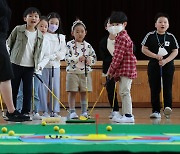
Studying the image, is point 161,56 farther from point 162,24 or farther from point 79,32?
point 79,32

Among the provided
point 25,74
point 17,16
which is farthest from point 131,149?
point 17,16

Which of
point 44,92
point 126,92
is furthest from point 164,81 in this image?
→ point 44,92

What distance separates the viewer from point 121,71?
3.96 m

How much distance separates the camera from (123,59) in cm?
398

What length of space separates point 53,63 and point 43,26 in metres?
0.35

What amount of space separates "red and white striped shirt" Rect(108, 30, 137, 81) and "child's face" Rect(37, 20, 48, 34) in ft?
2.74

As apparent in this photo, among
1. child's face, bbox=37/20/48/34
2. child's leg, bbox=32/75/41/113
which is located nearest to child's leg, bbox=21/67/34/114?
child's leg, bbox=32/75/41/113

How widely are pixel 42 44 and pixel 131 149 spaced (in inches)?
99.4

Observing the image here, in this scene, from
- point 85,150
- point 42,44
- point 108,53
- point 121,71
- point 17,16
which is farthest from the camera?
point 17,16

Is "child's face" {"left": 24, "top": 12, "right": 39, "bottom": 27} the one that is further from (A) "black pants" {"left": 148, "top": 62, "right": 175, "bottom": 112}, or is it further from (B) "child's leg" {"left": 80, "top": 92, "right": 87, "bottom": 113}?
(A) "black pants" {"left": 148, "top": 62, "right": 175, "bottom": 112}

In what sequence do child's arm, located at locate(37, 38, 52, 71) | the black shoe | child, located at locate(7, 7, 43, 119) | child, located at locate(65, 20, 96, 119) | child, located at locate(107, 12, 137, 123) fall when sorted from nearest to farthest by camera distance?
1. the black shoe
2. child, located at locate(107, 12, 137, 123)
3. child, located at locate(7, 7, 43, 119)
4. child's arm, located at locate(37, 38, 52, 71)
5. child, located at locate(65, 20, 96, 119)

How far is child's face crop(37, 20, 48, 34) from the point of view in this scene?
178 inches

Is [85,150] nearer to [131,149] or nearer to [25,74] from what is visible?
[131,149]

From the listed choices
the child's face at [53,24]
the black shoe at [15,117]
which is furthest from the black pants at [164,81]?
the black shoe at [15,117]
